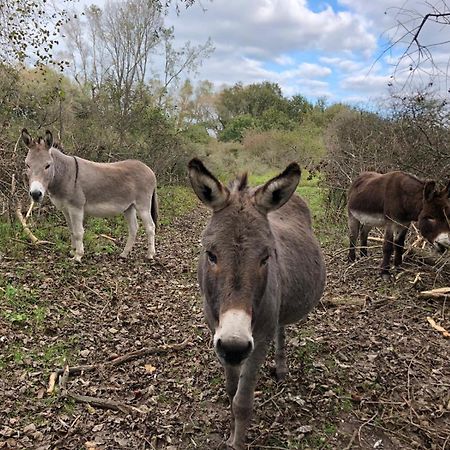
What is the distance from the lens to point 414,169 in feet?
28.3

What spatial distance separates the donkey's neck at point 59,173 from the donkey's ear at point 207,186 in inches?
205

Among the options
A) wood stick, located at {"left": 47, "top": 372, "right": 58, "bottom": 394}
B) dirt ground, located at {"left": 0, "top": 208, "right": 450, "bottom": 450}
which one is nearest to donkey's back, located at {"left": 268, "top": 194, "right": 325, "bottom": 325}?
dirt ground, located at {"left": 0, "top": 208, "right": 450, "bottom": 450}

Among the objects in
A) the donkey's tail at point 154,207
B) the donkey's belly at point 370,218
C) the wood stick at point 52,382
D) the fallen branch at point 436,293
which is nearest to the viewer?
the wood stick at point 52,382

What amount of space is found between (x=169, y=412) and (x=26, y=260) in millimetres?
4217

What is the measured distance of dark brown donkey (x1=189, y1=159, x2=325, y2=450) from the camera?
6.68 feet

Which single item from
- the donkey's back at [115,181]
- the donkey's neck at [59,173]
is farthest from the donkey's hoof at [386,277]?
the donkey's neck at [59,173]

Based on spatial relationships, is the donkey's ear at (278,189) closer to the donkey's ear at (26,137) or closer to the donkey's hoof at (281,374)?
the donkey's hoof at (281,374)

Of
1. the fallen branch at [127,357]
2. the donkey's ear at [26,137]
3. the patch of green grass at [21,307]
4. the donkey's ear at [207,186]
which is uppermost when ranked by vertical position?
the donkey's ear at [26,137]

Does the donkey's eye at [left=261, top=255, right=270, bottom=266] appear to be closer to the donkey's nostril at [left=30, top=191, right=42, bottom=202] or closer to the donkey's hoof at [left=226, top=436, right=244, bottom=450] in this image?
the donkey's hoof at [left=226, top=436, right=244, bottom=450]

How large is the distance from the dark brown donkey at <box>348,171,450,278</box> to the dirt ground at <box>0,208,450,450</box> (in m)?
0.65

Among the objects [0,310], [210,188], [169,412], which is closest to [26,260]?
[0,310]

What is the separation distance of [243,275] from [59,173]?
5.72 metres

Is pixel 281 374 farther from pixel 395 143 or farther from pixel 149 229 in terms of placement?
pixel 395 143

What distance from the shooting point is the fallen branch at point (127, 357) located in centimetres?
402
